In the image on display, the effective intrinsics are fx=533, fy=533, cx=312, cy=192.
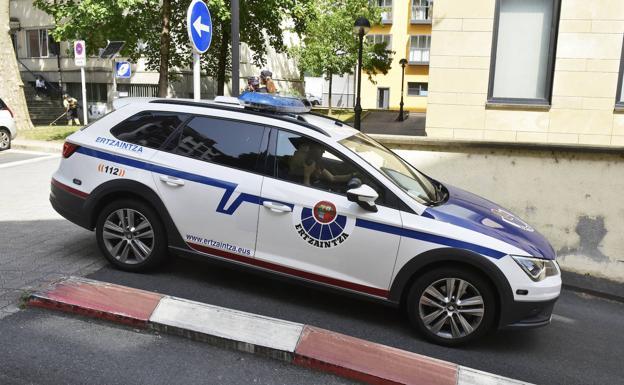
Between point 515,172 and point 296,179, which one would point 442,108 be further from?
point 296,179

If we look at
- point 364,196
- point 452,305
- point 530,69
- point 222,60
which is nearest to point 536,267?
point 452,305

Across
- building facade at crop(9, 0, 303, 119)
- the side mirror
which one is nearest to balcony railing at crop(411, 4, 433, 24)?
building facade at crop(9, 0, 303, 119)

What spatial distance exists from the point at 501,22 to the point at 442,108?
203 centimetres

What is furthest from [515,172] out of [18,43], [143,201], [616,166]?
[18,43]

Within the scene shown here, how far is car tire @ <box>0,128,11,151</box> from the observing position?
1416 cm

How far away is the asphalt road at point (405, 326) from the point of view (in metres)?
4.21

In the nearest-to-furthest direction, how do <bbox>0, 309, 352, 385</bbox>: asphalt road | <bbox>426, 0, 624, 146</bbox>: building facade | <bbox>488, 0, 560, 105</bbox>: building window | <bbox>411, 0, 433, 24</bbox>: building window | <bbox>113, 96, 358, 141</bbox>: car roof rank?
<bbox>0, 309, 352, 385</bbox>: asphalt road
<bbox>113, 96, 358, 141</bbox>: car roof
<bbox>426, 0, 624, 146</bbox>: building facade
<bbox>488, 0, 560, 105</bbox>: building window
<bbox>411, 0, 433, 24</bbox>: building window

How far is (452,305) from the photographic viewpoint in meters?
4.25

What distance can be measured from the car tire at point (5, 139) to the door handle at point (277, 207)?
41.0ft

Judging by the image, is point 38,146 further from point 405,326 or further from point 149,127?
point 405,326

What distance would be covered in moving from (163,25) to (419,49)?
30.6 meters

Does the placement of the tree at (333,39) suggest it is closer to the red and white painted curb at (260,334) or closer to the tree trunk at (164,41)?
the tree trunk at (164,41)

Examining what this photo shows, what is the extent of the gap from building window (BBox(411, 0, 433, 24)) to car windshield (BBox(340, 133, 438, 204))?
137 ft

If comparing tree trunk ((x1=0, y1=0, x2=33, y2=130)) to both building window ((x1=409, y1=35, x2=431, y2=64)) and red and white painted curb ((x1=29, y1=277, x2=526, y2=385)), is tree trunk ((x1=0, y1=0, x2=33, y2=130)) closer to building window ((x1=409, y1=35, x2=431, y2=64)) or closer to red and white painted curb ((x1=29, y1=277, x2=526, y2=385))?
red and white painted curb ((x1=29, y1=277, x2=526, y2=385))
